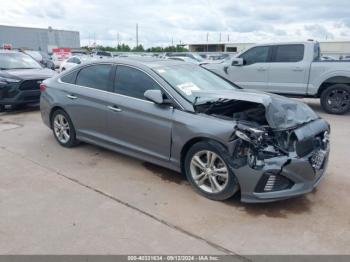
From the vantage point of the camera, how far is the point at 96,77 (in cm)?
530

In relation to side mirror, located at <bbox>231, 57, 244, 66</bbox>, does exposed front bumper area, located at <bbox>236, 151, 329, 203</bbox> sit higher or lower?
lower

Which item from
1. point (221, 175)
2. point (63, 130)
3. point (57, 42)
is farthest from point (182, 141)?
point (57, 42)

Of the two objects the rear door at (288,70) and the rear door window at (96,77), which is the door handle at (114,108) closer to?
the rear door window at (96,77)

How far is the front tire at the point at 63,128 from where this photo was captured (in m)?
5.68

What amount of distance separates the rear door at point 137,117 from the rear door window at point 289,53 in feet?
20.0

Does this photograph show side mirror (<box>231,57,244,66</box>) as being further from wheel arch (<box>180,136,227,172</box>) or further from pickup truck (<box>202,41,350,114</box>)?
wheel arch (<box>180,136,227,172</box>)

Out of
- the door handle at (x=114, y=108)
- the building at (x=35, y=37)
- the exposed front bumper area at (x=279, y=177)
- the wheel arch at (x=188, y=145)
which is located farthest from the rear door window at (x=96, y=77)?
the building at (x=35, y=37)

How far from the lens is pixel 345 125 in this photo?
25.3 feet

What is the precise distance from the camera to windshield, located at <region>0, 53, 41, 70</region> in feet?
31.9

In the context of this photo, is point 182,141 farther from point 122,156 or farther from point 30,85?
point 30,85

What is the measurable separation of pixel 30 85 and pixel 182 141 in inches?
245

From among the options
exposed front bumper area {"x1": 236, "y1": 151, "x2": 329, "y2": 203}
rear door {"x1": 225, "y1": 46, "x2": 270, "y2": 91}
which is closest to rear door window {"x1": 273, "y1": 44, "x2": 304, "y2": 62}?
rear door {"x1": 225, "y1": 46, "x2": 270, "y2": 91}

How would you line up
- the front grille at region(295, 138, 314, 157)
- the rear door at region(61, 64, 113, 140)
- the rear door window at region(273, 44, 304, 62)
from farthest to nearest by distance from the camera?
the rear door window at region(273, 44, 304, 62)
the rear door at region(61, 64, 113, 140)
the front grille at region(295, 138, 314, 157)

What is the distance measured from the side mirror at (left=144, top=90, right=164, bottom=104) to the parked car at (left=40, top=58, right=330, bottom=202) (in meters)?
0.01
